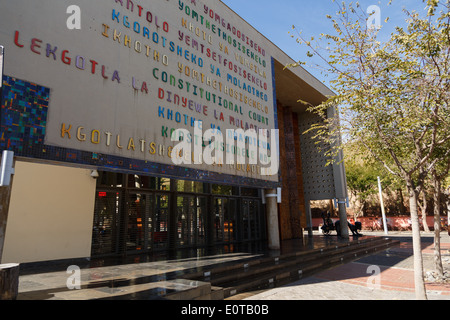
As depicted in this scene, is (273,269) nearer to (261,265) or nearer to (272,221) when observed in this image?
(261,265)

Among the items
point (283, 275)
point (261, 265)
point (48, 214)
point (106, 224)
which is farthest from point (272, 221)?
point (48, 214)

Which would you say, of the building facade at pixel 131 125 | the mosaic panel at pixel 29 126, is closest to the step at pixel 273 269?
the building facade at pixel 131 125

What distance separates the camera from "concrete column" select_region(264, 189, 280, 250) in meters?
13.4

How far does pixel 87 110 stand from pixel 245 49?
29.5ft

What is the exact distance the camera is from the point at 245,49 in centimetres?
1388

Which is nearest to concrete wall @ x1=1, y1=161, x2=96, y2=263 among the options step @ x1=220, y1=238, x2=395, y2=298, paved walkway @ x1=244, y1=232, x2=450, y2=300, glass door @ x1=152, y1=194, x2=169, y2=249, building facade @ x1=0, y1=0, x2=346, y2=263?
building facade @ x1=0, y1=0, x2=346, y2=263

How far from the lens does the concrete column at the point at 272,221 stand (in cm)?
1341

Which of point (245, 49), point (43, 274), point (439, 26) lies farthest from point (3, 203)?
point (245, 49)

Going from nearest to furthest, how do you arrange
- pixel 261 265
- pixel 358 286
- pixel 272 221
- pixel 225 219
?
pixel 358 286 < pixel 261 265 < pixel 272 221 < pixel 225 219

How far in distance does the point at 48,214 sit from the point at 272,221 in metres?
9.31

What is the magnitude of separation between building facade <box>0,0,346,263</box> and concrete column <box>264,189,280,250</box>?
7cm

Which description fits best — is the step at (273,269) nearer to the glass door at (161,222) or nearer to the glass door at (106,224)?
the glass door at (161,222)

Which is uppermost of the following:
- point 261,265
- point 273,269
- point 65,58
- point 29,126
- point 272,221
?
point 65,58

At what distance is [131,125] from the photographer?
8.13 metres
